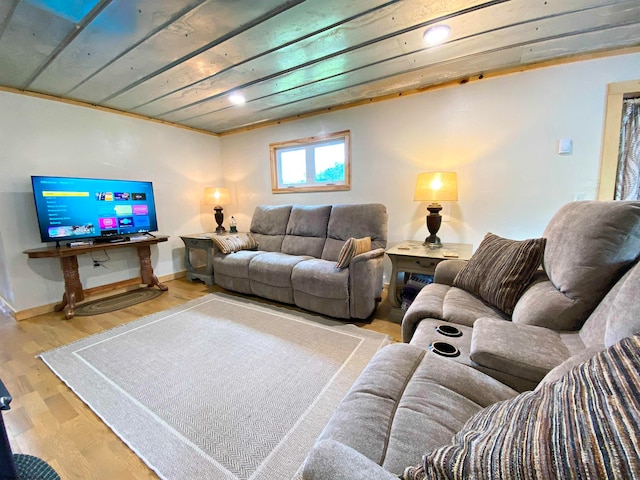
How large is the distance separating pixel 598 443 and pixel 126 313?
3.50 m

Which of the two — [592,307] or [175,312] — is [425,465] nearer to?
[592,307]

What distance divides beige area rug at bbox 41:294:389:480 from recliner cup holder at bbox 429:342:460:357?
679mm

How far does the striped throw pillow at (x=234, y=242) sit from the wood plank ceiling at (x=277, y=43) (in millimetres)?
1658

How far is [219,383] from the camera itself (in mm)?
1710

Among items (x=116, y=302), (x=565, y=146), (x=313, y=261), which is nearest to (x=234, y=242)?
(x=313, y=261)

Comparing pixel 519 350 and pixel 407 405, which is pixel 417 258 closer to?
pixel 519 350

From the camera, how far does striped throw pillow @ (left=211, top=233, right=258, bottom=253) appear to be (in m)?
3.37

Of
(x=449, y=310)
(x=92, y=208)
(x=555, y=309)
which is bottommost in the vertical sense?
(x=449, y=310)

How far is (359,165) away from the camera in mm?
3344

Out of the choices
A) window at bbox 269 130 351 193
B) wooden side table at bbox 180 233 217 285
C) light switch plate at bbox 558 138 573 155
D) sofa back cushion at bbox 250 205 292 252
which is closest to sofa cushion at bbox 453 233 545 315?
light switch plate at bbox 558 138 573 155

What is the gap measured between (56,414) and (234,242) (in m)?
2.24

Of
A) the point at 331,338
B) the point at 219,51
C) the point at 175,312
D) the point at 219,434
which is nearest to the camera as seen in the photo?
the point at 219,434

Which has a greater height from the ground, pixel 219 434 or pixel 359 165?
pixel 359 165

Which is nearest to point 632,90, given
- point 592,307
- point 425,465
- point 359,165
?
point 592,307
